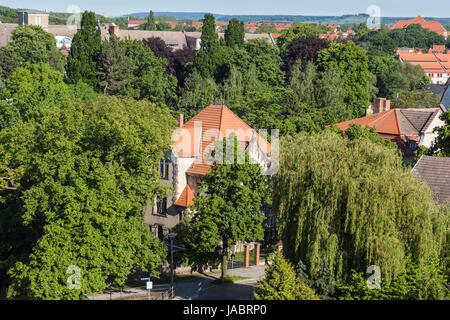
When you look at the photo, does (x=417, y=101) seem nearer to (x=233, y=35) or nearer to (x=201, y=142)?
(x=233, y=35)

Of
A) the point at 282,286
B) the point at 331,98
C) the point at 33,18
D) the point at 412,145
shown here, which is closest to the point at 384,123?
the point at 412,145

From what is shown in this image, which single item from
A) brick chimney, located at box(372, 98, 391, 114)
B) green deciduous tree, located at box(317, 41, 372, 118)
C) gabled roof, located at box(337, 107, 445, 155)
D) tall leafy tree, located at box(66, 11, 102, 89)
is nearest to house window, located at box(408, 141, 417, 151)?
gabled roof, located at box(337, 107, 445, 155)

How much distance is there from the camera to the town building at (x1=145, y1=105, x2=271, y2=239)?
155 ft

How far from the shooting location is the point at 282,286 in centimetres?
2942

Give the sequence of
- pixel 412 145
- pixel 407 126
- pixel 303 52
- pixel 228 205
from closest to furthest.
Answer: pixel 228 205 → pixel 412 145 → pixel 407 126 → pixel 303 52

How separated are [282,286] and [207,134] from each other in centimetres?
2172

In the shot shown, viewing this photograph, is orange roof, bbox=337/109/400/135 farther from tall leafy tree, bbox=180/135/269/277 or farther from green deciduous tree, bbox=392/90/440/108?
tall leafy tree, bbox=180/135/269/277

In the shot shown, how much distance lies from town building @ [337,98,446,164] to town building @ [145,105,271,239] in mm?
18263

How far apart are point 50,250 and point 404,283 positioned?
17.0 meters

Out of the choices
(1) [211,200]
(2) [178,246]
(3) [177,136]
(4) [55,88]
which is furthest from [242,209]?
(4) [55,88]

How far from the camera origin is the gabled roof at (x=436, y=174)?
1505 inches

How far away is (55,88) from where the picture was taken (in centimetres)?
6556

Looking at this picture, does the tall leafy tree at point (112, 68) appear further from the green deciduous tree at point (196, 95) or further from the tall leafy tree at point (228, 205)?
the tall leafy tree at point (228, 205)
